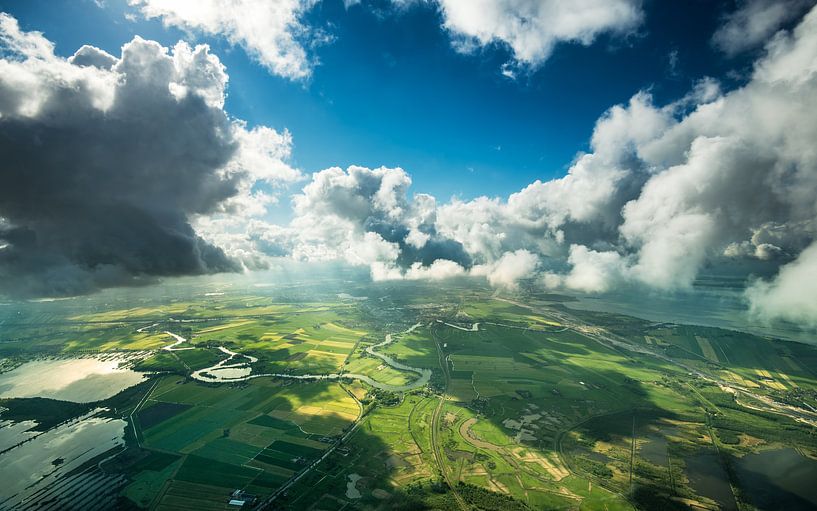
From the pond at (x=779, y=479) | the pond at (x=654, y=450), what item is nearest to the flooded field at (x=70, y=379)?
the pond at (x=654, y=450)

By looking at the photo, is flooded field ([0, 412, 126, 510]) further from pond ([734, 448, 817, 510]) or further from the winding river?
pond ([734, 448, 817, 510])

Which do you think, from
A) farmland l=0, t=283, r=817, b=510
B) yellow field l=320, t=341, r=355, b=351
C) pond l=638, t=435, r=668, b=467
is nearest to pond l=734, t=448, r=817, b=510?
farmland l=0, t=283, r=817, b=510

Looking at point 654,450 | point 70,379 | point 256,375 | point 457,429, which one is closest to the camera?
point 654,450

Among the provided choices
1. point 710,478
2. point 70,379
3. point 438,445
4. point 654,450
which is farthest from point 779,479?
point 70,379

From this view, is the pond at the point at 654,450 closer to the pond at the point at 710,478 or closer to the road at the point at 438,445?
the pond at the point at 710,478

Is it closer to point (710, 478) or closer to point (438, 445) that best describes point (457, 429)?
point (438, 445)

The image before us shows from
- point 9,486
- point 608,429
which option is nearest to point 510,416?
point 608,429

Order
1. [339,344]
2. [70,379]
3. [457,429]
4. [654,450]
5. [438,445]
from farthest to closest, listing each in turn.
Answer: [339,344] < [70,379] < [457,429] < [438,445] < [654,450]
